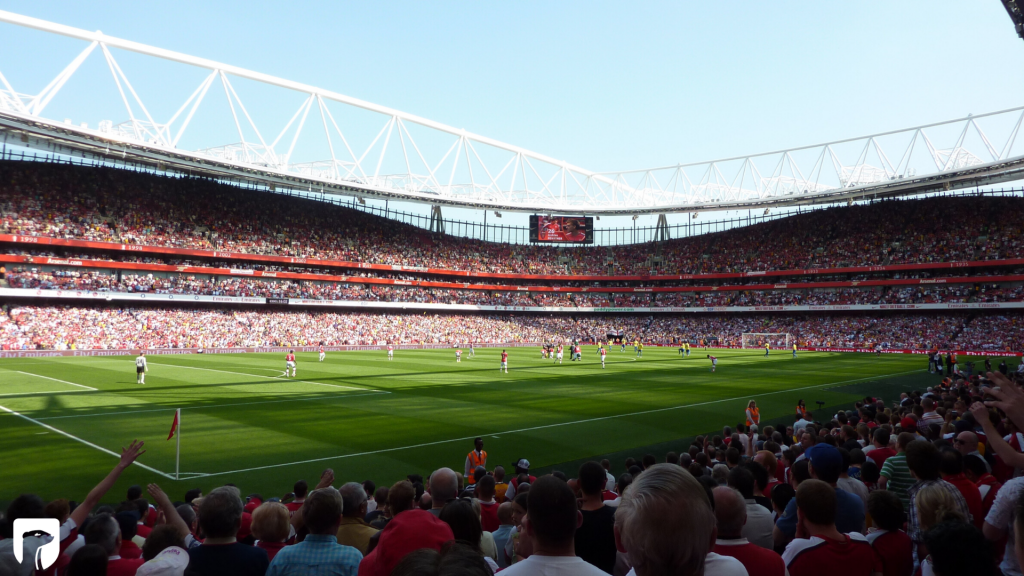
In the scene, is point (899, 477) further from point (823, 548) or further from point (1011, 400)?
point (823, 548)

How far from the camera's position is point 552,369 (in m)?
39.1

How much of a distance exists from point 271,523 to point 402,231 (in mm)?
79749

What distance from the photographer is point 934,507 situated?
4.27 metres

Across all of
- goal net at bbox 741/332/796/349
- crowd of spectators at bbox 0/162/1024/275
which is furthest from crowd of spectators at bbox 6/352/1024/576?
goal net at bbox 741/332/796/349

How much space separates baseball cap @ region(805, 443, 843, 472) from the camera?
5.44m

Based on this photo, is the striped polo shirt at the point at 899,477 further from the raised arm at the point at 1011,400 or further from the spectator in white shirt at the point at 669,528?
the spectator in white shirt at the point at 669,528

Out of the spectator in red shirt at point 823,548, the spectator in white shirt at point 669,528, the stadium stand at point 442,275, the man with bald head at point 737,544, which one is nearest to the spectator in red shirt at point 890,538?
the spectator in red shirt at point 823,548

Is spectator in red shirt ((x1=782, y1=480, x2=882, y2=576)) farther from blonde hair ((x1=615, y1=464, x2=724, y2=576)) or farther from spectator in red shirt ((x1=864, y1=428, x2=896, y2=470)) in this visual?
spectator in red shirt ((x1=864, y1=428, x2=896, y2=470))

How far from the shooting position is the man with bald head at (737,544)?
3.13 meters

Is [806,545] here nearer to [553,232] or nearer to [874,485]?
[874,485]

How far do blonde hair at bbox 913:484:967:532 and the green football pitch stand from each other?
10288 millimetres

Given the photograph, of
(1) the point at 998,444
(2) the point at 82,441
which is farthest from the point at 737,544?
(2) the point at 82,441

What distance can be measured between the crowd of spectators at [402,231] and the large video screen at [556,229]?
5.25m

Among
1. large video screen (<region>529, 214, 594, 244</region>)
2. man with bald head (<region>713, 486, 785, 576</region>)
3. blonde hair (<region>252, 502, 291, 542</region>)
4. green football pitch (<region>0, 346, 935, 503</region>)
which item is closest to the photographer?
man with bald head (<region>713, 486, 785, 576</region>)
